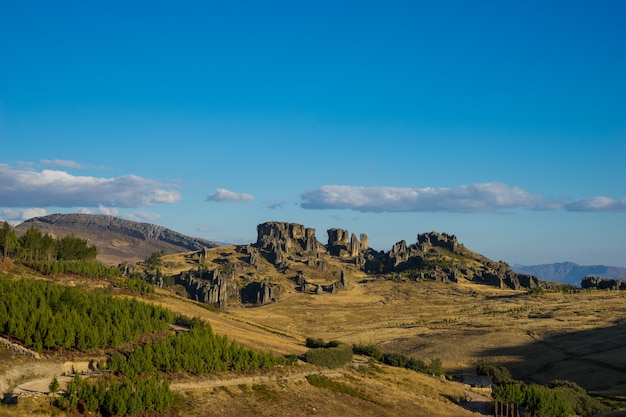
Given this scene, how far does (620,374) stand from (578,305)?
72.9 m

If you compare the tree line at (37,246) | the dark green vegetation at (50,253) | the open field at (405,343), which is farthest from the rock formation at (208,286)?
the tree line at (37,246)

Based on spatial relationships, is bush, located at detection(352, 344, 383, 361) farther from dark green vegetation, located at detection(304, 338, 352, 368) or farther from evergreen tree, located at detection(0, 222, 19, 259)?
evergreen tree, located at detection(0, 222, 19, 259)

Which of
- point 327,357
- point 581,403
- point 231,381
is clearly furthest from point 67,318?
point 581,403

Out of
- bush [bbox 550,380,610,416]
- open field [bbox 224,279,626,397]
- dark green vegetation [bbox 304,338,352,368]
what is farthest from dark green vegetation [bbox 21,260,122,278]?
bush [bbox 550,380,610,416]

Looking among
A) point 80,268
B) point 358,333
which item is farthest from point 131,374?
point 358,333

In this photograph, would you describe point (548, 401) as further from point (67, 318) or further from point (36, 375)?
point (36, 375)

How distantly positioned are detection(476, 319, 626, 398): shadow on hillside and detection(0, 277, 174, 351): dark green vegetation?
64958 mm

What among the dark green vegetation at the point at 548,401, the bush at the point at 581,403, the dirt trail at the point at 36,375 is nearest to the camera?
the dirt trail at the point at 36,375

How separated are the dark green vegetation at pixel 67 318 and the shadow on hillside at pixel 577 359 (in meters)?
65.0

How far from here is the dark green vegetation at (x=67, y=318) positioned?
50.2m

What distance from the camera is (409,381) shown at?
71062 millimetres

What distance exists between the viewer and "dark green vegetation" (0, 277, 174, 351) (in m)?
50.2

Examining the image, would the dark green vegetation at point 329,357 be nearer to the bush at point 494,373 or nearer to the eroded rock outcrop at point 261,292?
the bush at point 494,373

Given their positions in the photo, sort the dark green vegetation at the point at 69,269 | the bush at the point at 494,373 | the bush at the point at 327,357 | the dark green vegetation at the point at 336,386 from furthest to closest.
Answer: the dark green vegetation at the point at 69,269, the bush at the point at 494,373, the bush at the point at 327,357, the dark green vegetation at the point at 336,386
